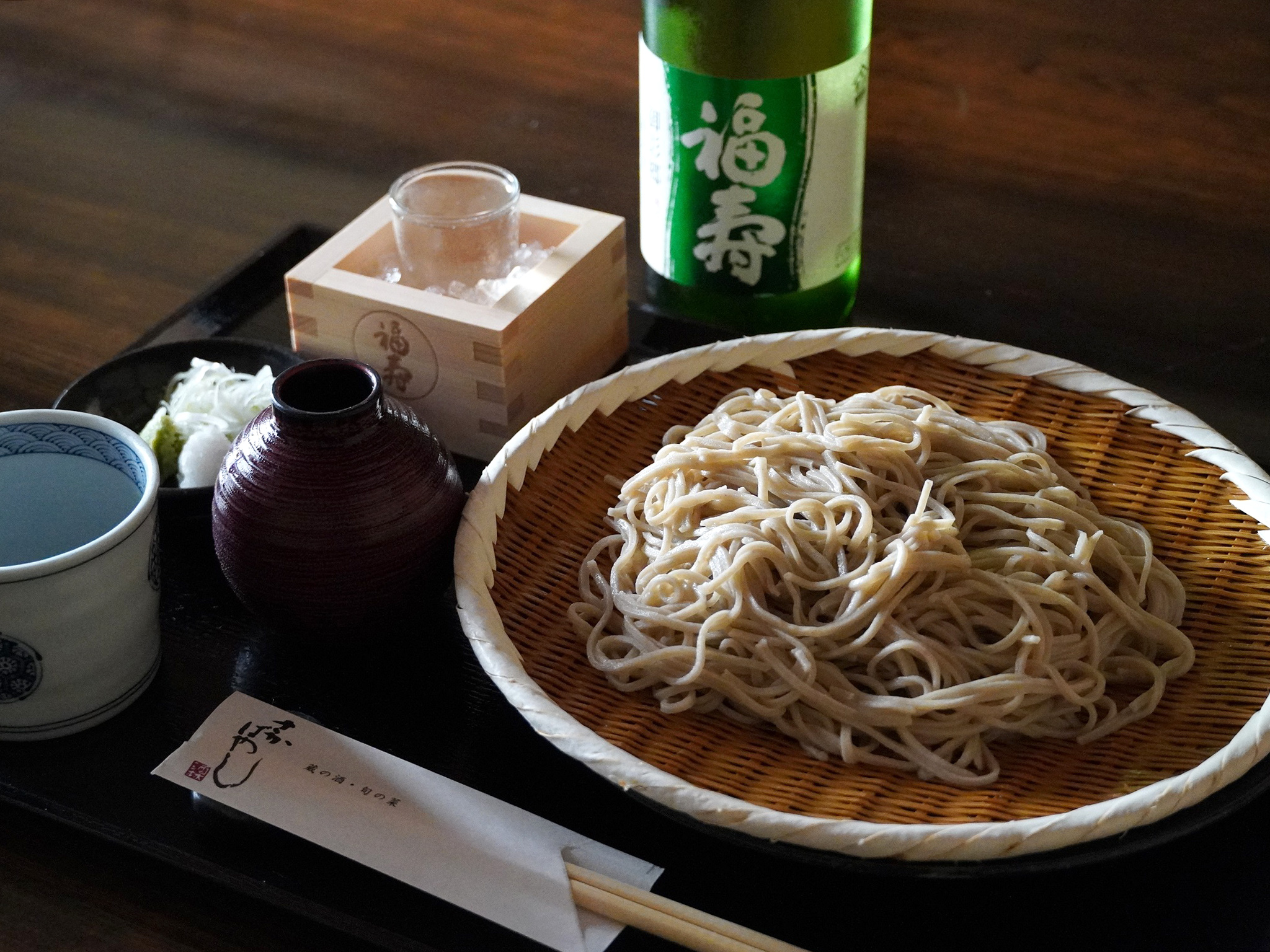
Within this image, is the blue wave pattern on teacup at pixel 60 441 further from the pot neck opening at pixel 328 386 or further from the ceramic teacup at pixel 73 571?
the pot neck opening at pixel 328 386

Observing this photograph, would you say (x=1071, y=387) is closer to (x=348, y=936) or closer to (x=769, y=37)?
(x=769, y=37)

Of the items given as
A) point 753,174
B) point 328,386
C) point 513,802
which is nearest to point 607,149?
point 753,174

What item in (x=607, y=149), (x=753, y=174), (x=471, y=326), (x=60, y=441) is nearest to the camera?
(x=60, y=441)

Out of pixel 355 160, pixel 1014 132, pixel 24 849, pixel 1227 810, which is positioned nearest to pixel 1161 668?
pixel 1227 810

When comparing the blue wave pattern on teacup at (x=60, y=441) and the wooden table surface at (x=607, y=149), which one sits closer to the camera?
the blue wave pattern on teacup at (x=60, y=441)

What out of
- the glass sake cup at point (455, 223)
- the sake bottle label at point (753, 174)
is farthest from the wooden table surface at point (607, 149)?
the glass sake cup at point (455, 223)

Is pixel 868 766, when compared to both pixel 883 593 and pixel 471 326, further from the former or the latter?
pixel 471 326

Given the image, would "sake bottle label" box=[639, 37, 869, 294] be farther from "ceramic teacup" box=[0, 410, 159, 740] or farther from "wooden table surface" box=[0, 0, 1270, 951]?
"ceramic teacup" box=[0, 410, 159, 740]
